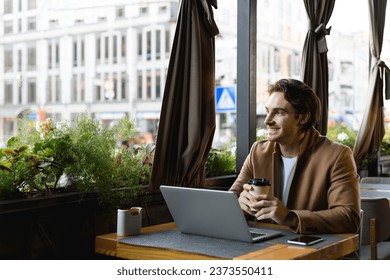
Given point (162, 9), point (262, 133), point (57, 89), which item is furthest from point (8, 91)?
point (262, 133)

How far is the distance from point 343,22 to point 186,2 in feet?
12.5

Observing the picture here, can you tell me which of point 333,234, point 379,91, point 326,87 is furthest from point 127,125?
point 379,91

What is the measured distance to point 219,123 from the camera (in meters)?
Result: 4.50

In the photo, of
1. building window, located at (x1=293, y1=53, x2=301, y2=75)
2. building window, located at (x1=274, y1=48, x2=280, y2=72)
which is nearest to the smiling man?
building window, located at (x1=274, y1=48, x2=280, y2=72)

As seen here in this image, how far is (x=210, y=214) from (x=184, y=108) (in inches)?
47.0

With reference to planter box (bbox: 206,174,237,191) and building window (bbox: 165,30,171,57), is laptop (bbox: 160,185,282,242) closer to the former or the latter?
planter box (bbox: 206,174,237,191)

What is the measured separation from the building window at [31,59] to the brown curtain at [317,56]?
2.63 m

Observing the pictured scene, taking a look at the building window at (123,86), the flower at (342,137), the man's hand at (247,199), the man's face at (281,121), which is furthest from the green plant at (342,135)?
the man's hand at (247,199)

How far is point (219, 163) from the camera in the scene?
4.09m

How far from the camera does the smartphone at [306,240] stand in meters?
2.16

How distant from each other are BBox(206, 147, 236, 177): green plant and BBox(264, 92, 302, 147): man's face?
136 centimetres

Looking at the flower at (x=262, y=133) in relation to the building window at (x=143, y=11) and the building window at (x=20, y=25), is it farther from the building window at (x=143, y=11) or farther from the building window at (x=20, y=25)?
the building window at (x=20, y=25)
